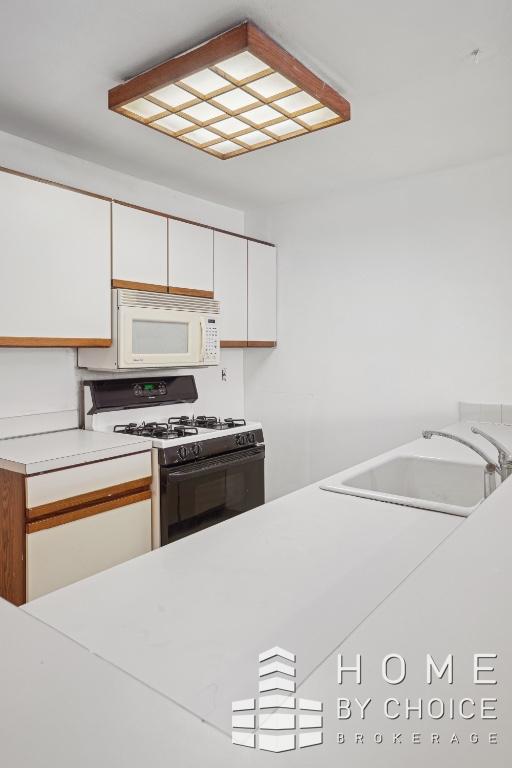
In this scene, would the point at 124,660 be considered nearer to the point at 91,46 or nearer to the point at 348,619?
the point at 348,619

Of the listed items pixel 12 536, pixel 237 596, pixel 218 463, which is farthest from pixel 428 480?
pixel 12 536

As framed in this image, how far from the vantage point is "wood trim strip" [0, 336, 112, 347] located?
233cm

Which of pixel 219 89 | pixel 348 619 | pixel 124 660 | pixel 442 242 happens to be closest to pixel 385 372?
pixel 442 242

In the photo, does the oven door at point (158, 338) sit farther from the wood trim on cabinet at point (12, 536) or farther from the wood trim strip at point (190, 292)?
the wood trim on cabinet at point (12, 536)

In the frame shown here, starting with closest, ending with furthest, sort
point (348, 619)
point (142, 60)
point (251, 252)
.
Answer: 1. point (348, 619)
2. point (142, 60)
3. point (251, 252)

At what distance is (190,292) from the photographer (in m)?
3.23

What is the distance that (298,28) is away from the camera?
1.74 meters

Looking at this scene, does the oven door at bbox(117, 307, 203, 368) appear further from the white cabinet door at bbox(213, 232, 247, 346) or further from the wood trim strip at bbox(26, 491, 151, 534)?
the wood trim strip at bbox(26, 491, 151, 534)

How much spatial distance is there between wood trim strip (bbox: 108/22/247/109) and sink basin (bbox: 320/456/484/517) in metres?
1.49

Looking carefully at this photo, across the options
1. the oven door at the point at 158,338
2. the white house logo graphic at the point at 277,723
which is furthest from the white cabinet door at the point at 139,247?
the white house logo graphic at the point at 277,723

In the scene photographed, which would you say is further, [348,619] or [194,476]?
[194,476]

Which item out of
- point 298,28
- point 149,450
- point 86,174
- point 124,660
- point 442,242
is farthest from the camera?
point 442,242

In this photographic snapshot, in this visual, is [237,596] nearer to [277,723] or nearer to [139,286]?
[277,723]

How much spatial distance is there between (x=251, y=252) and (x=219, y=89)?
1.81m
